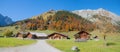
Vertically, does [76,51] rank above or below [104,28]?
below

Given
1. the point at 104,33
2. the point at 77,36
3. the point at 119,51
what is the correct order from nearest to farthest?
the point at 119,51 < the point at 104,33 < the point at 77,36

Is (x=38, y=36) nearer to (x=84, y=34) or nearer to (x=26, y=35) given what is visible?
(x=26, y=35)

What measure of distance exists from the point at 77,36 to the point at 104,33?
63.6m

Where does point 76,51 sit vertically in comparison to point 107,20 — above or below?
below

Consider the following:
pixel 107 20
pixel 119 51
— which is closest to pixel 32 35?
pixel 107 20

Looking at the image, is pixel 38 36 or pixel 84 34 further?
pixel 38 36

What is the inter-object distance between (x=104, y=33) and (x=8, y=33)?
94.6 m

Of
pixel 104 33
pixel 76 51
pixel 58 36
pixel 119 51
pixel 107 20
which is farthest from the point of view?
pixel 58 36

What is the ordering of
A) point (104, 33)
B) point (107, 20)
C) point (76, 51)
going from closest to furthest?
point (76, 51), point (104, 33), point (107, 20)

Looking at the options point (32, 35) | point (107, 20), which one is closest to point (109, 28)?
point (107, 20)

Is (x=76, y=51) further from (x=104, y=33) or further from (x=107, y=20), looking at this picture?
(x=107, y=20)

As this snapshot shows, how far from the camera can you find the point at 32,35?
15012cm

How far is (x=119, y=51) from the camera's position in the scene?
45.2 m

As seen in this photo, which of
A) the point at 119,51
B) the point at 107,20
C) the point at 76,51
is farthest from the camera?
the point at 107,20
